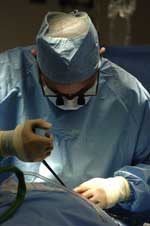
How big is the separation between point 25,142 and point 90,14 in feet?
6.11

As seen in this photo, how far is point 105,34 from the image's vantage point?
262 cm

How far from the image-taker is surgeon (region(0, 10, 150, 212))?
1.34 metres

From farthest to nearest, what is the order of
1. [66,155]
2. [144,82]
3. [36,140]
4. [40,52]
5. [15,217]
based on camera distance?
[144,82] < [66,155] < [40,52] < [36,140] < [15,217]

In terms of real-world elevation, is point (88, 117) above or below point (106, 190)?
above

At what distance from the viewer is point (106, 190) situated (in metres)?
1.32

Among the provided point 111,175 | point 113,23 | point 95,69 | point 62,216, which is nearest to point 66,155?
point 111,175

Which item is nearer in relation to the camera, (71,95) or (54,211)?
(54,211)

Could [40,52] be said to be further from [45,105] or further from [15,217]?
[15,217]

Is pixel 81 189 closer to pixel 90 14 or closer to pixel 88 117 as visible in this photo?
pixel 88 117

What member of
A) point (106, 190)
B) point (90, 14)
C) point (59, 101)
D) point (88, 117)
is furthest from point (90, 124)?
point (90, 14)

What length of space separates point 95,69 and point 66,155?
0.94 ft

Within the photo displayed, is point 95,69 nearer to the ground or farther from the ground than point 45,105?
farther from the ground

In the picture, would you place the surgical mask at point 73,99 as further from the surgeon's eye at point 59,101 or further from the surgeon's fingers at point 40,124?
the surgeon's fingers at point 40,124

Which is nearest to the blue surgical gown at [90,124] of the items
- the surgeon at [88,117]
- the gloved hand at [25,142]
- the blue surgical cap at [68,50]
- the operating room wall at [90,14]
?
the surgeon at [88,117]
